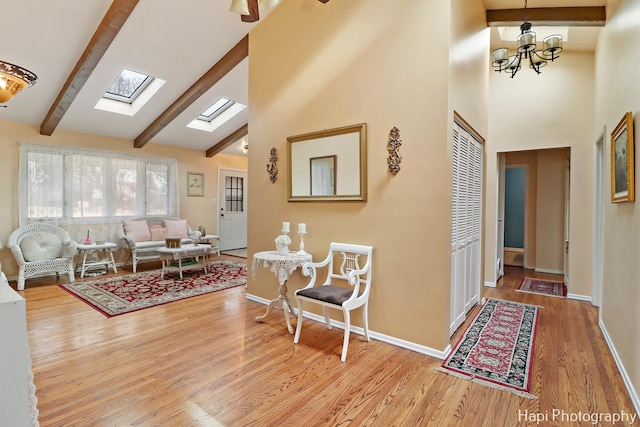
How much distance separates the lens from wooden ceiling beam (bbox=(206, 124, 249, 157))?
6.88 m

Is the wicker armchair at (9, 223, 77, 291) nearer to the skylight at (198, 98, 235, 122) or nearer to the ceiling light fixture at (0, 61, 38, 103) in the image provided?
the ceiling light fixture at (0, 61, 38, 103)

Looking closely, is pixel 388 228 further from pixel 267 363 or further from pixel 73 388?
pixel 73 388

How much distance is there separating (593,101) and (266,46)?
435 cm

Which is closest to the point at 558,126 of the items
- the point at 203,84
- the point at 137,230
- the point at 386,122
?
the point at 386,122

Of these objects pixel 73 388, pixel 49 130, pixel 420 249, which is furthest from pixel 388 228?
pixel 49 130

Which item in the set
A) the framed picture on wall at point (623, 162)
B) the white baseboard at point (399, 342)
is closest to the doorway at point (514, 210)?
the framed picture on wall at point (623, 162)

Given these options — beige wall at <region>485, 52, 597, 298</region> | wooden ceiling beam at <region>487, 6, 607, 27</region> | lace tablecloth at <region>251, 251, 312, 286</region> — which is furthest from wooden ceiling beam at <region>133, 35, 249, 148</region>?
beige wall at <region>485, 52, 597, 298</region>

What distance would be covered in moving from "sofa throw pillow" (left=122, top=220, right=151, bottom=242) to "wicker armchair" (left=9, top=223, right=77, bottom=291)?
0.92 metres

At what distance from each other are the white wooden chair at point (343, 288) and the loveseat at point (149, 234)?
3679 mm

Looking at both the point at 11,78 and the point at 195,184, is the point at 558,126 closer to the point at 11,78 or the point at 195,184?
the point at 11,78

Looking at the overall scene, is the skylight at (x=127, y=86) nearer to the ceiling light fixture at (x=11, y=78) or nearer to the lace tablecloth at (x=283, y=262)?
the ceiling light fixture at (x=11, y=78)

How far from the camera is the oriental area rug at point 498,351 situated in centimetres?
220

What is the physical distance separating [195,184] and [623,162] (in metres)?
7.23

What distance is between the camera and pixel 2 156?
4.86 metres
